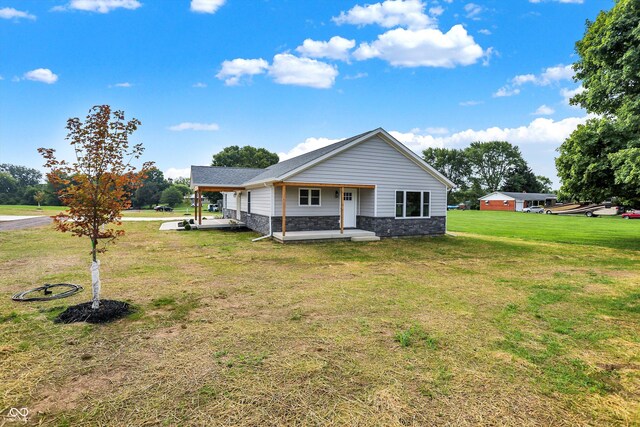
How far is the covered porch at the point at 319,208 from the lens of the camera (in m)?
13.7

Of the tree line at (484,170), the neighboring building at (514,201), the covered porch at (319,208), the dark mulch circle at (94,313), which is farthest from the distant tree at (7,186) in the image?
the neighboring building at (514,201)

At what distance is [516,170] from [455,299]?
81.2 meters

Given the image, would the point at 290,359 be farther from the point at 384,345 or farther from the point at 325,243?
the point at 325,243

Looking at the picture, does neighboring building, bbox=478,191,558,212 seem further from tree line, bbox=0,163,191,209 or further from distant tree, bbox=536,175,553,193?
tree line, bbox=0,163,191,209

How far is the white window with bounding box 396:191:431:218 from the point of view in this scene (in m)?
15.3

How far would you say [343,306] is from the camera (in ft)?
17.9

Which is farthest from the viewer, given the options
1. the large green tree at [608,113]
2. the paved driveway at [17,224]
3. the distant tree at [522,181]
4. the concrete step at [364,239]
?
the distant tree at [522,181]

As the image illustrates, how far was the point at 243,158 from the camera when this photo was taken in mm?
53219

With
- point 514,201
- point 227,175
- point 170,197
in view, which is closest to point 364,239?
point 227,175

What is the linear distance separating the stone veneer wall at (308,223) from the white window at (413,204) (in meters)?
3.15

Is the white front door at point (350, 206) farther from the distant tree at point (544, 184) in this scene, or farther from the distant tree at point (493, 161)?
the distant tree at point (544, 184)

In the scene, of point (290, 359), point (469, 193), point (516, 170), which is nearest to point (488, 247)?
point (290, 359)

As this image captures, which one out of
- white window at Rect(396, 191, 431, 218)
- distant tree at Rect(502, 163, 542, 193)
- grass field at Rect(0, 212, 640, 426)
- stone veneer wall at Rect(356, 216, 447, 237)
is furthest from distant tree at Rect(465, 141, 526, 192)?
grass field at Rect(0, 212, 640, 426)

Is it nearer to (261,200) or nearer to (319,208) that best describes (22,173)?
→ (261,200)
